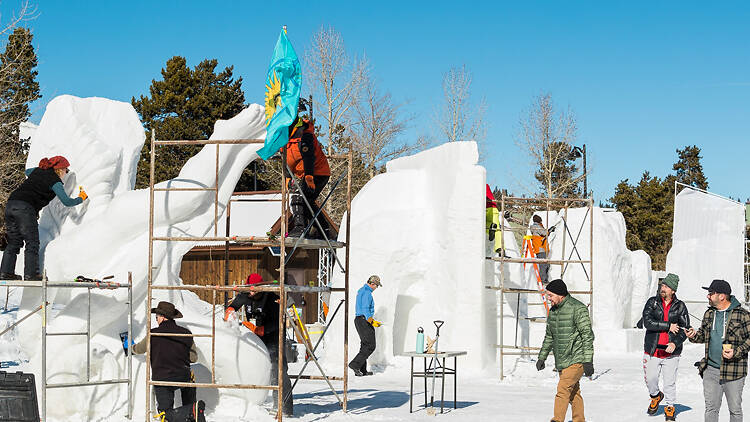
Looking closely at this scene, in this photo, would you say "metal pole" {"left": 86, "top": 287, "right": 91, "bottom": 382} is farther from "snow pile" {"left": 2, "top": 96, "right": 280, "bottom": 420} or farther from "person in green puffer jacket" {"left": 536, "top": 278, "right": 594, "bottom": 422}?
"person in green puffer jacket" {"left": 536, "top": 278, "right": 594, "bottom": 422}

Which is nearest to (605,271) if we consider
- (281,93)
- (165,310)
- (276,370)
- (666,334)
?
(666,334)

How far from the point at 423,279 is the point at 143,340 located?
7493mm

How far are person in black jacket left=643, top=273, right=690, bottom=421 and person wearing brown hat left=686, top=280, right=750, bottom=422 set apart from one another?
6.22ft

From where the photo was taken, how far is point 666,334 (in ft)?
35.1

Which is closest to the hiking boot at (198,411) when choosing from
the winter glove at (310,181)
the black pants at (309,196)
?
the black pants at (309,196)

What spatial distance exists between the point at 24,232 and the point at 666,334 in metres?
7.33

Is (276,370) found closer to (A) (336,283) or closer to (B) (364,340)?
(B) (364,340)

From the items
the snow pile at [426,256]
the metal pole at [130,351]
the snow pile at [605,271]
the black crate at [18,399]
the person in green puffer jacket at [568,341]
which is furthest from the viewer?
the snow pile at [605,271]

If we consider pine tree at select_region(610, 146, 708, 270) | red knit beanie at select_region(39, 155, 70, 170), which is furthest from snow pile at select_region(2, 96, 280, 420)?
pine tree at select_region(610, 146, 708, 270)

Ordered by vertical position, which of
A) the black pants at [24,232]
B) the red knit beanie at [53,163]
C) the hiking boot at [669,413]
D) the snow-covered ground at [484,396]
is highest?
the red knit beanie at [53,163]

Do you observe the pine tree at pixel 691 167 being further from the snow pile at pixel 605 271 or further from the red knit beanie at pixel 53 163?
the red knit beanie at pixel 53 163

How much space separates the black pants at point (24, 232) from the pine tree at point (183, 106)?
988 inches

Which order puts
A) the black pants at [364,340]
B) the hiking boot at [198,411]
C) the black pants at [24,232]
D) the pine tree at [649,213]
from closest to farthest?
the hiking boot at [198,411] < the black pants at [24,232] < the black pants at [364,340] < the pine tree at [649,213]

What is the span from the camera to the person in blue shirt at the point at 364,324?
50.6 ft
